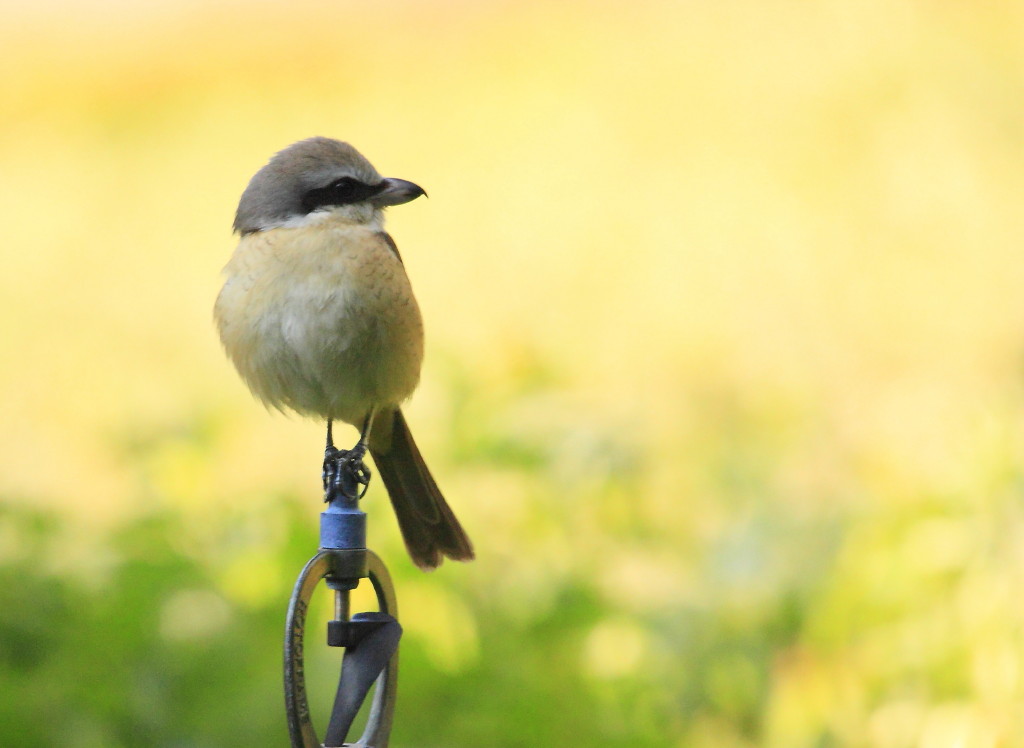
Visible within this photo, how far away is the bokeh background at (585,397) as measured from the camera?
315 cm

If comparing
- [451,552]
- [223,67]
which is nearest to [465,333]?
[451,552]

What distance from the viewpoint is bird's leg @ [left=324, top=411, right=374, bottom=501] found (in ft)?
7.57

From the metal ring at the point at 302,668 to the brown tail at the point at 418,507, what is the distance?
60cm

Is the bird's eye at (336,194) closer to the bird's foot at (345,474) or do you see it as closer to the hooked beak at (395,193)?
the hooked beak at (395,193)

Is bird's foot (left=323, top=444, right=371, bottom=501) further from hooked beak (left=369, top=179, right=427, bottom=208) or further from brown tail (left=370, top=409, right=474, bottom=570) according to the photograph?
hooked beak (left=369, top=179, right=427, bottom=208)

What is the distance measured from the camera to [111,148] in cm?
691

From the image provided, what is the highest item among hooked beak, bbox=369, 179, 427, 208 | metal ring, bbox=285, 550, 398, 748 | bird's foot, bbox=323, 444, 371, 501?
hooked beak, bbox=369, 179, 427, 208

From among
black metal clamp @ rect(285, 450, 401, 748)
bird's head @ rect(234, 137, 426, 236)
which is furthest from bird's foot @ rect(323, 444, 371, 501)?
bird's head @ rect(234, 137, 426, 236)

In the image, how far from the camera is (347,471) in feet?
7.80

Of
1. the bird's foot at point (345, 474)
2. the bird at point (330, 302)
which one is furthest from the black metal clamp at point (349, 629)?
the bird at point (330, 302)

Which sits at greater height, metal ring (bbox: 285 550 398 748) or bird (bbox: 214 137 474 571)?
bird (bbox: 214 137 474 571)

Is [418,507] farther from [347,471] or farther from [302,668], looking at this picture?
[302,668]

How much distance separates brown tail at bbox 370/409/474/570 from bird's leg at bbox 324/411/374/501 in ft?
0.30

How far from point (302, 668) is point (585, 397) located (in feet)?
8.68
